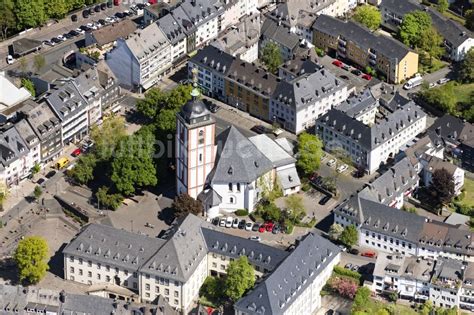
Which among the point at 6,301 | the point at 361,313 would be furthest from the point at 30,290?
the point at 361,313

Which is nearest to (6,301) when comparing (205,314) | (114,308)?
(114,308)

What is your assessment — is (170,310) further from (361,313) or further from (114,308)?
(361,313)

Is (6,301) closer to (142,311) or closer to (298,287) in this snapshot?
(142,311)

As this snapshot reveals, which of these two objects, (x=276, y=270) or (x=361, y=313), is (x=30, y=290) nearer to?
(x=276, y=270)

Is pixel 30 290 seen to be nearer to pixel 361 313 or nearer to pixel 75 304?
pixel 75 304

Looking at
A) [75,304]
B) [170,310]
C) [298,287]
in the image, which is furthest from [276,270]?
[75,304]
